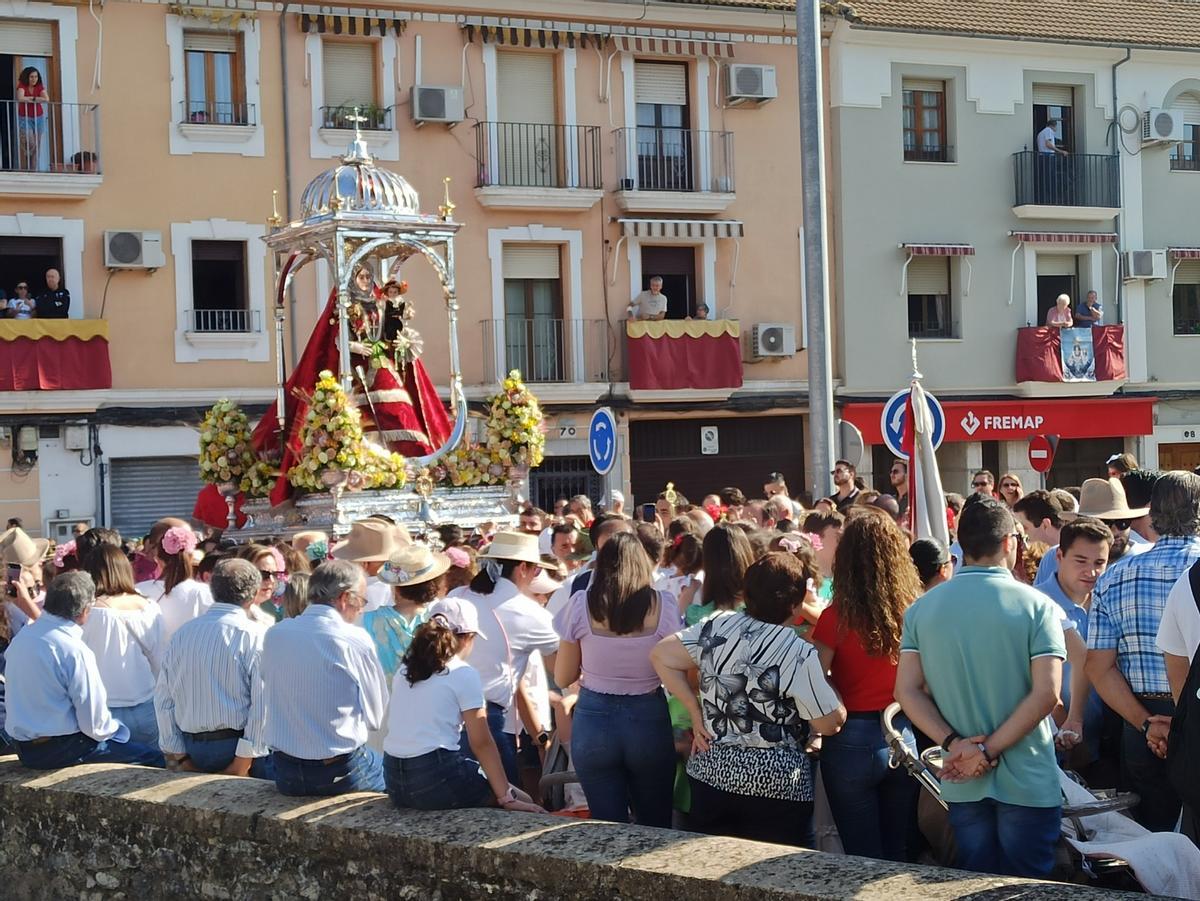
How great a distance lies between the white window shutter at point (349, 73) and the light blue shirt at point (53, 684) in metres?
17.1

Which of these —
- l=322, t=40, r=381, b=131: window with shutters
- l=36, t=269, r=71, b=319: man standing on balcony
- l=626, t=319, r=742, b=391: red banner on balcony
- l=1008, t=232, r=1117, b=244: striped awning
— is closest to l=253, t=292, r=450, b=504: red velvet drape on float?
l=36, t=269, r=71, b=319: man standing on balcony

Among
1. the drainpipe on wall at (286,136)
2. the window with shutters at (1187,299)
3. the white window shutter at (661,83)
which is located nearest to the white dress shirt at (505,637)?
the drainpipe on wall at (286,136)

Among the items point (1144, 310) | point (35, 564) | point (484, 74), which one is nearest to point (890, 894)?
Answer: point (35, 564)

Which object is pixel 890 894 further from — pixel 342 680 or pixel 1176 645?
pixel 342 680

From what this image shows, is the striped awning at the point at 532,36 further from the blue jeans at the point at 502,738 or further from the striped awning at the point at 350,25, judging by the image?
the blue jeans at the point at 502,738

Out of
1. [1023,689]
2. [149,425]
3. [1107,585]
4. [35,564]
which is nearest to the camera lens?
[1023,689]

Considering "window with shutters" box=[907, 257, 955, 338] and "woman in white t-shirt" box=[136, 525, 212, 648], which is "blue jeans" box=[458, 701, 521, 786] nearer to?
"woman in white t-shirt" box=[136, 525, 212, 648]

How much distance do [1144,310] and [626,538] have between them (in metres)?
23.4

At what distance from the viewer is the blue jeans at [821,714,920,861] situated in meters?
5.98

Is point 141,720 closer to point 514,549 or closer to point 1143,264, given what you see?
point 514,549

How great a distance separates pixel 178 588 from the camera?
841 cm

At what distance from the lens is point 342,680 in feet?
20.7

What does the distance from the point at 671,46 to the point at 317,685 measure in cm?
1980

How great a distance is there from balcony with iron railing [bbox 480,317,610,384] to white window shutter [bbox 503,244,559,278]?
650 mm
